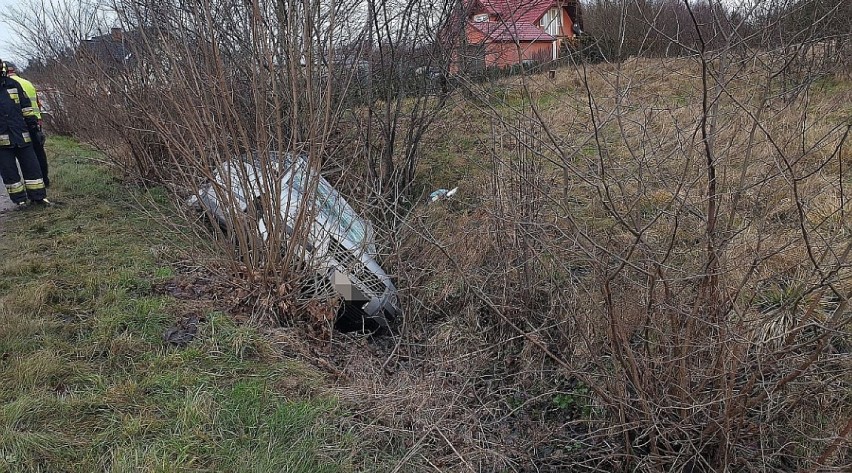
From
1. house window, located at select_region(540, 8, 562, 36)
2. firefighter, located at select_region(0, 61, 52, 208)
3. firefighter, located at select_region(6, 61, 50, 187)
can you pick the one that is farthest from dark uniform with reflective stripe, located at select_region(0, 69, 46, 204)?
house window, located at select_region(540, 8, 562, 36)

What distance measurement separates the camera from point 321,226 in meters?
4.41

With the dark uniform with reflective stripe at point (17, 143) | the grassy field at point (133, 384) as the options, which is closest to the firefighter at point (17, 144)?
the dark uniform with reflective stripe at point (17, 143)

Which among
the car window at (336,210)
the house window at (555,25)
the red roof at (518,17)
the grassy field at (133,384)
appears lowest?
the grassy field at (133,384)

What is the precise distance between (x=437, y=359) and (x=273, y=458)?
1696 mm

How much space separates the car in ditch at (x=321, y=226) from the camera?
412 centimetres

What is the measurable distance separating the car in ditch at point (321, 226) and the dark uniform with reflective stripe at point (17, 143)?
2725mm

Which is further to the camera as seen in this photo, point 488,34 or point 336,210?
point 488,34

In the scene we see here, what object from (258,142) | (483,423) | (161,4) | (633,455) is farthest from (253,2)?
(633,455)

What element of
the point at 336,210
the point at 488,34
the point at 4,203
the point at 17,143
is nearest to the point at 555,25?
Answer: the point at 336,210

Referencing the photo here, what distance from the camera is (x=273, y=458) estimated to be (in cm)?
268

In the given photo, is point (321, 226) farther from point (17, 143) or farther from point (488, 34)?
point (17, 143)

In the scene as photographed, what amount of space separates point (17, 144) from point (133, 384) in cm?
478

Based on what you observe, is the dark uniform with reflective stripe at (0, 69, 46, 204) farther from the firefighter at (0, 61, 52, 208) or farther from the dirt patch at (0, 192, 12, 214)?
the dirt patch at (0, 192, 12, 214)

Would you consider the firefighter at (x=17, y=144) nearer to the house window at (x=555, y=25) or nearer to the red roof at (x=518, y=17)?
the red roof at (x=518, y=17)
